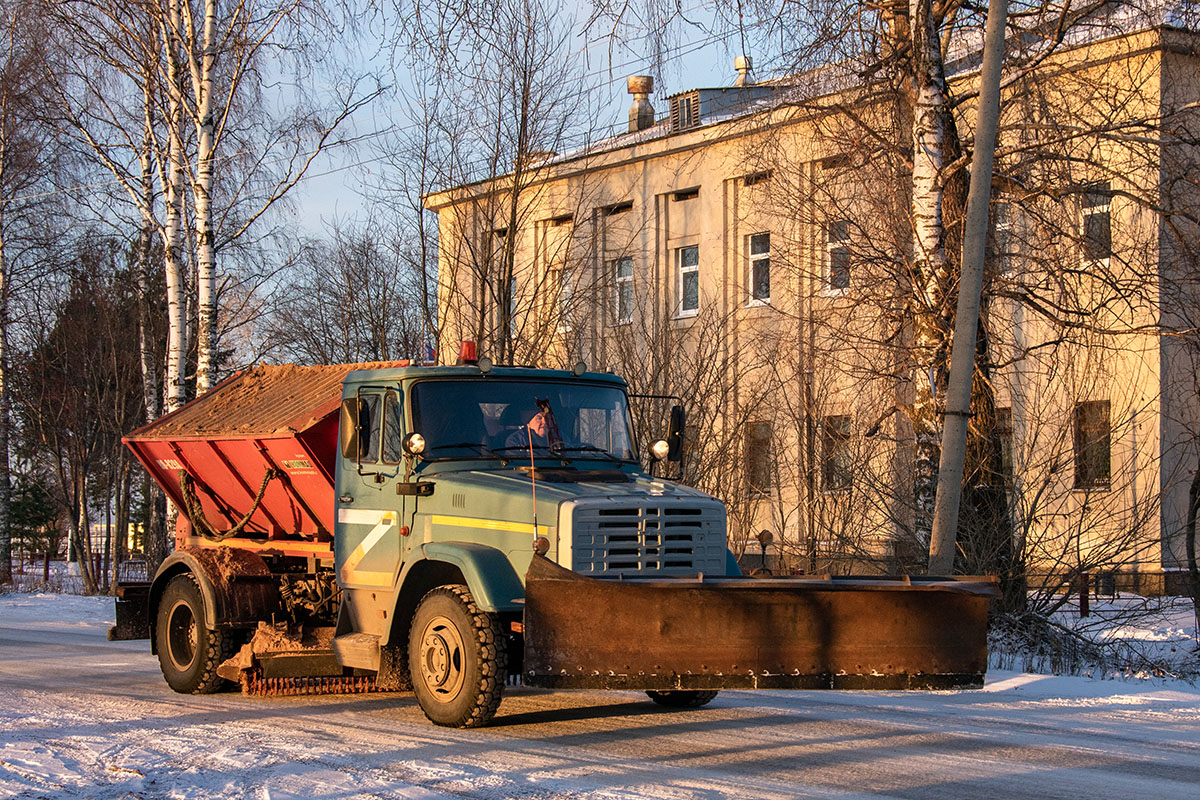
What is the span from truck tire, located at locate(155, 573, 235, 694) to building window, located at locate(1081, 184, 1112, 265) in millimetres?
9513

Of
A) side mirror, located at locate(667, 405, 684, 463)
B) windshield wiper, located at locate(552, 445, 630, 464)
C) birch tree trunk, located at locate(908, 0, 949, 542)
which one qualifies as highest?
birch tree trunk, located at locate(908, 0, 949, 542)

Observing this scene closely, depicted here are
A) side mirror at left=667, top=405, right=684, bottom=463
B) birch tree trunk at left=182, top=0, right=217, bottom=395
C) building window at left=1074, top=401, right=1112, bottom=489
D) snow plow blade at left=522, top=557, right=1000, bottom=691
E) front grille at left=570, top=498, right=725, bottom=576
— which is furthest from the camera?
birch tree trunk at left=182, top=0, right=217, bottom=395

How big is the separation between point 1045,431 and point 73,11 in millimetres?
16048

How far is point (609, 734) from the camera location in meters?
8.70

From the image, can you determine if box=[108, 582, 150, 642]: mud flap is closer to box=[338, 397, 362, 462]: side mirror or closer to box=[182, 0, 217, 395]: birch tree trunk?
box=[338, 397, 362, 462]: side mirror

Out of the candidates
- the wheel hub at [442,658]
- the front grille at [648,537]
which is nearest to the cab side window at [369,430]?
the wheel hub at [442,658]

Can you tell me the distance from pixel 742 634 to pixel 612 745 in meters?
1.12

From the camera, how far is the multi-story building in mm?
14008

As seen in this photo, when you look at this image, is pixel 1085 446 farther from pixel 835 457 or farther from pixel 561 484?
pixel 561 484

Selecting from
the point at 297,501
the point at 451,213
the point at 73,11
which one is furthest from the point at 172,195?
the point at 297,501

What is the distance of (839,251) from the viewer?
16.9 metres

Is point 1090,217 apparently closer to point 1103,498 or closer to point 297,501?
point 1103,498

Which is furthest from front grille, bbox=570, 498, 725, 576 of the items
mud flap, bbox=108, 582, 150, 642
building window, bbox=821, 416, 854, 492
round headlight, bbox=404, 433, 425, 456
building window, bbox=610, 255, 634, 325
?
building window, bbox=610, 255, 634, 325

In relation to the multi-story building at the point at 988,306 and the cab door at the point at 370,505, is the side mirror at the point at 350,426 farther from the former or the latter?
the multi-story building at the point at 988,306
